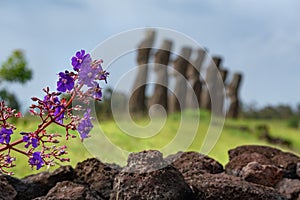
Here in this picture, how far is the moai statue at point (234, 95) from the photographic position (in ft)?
59.7

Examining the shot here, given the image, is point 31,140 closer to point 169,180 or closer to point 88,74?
point 88,74

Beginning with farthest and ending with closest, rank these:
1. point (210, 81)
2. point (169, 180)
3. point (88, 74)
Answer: point (210, 81), point (169, 180), point (88, 74)

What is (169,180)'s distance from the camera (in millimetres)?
3121

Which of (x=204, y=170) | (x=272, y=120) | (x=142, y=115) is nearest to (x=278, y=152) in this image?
(x=204, y=170)

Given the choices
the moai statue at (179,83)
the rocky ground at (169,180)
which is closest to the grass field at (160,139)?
the rocky ground at (169,180)

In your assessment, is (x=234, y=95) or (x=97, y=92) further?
(x=234, y=95)

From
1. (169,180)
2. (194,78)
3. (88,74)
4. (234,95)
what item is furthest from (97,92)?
(234,95)

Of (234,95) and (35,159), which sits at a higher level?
(234,95)

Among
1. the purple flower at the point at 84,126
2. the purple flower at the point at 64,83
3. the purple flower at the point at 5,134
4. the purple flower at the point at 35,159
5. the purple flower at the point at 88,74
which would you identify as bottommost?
the purple flower at the point at 35,159

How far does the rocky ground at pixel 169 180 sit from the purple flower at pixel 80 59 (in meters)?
0.98

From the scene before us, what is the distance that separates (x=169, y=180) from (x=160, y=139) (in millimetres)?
7073

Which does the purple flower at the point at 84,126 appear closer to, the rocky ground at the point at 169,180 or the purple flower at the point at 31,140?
the purple flower at the point at 31,140

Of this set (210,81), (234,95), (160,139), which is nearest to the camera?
(160,139)

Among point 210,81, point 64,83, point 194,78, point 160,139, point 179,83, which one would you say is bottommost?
point 64,83
